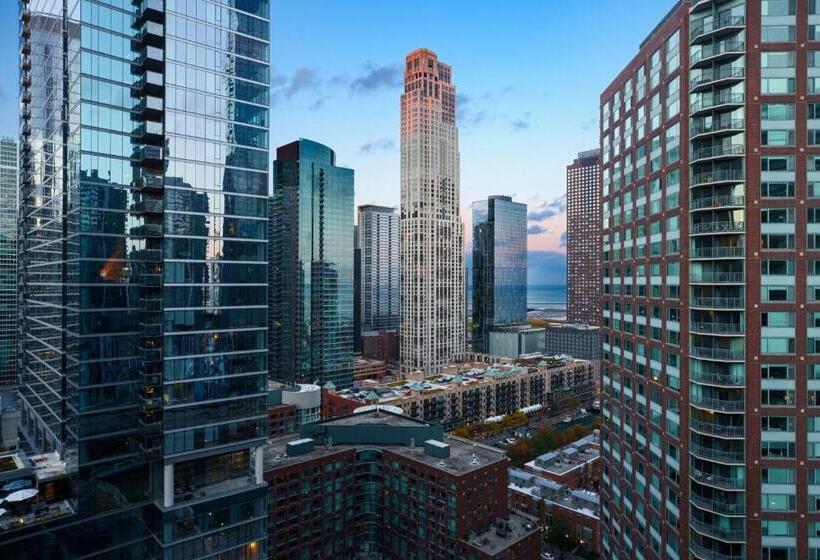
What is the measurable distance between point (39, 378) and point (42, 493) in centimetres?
2025

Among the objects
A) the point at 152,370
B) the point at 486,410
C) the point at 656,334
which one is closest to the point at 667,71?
the point at 656,334

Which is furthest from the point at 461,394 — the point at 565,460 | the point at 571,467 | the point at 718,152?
the point at 718,152

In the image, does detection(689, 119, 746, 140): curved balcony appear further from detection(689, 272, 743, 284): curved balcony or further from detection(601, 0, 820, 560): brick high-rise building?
detection(689, 272, 743, 284): curved balcony

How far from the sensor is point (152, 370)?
215 ft

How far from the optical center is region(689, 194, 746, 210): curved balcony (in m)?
46.2

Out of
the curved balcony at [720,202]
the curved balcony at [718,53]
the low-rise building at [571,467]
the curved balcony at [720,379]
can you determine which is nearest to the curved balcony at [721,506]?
the curved balcony at [720,379]

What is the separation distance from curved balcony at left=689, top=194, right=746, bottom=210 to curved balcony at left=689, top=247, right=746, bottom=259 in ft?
11.9

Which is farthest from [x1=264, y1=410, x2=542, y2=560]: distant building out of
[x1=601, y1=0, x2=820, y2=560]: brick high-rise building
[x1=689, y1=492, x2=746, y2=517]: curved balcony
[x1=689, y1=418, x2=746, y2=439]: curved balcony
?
[x1=689, y1=418, x2=746, y2=439]: curved balcony

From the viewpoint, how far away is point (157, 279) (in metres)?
66.0

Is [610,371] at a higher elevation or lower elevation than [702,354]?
lower

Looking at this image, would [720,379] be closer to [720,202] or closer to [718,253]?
[718,253]

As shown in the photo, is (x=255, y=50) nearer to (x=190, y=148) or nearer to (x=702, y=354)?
(x=190, y=148)

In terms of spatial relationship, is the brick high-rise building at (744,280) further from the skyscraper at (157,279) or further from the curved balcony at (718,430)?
the skyscraper at (157,279)

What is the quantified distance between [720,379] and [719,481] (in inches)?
346
